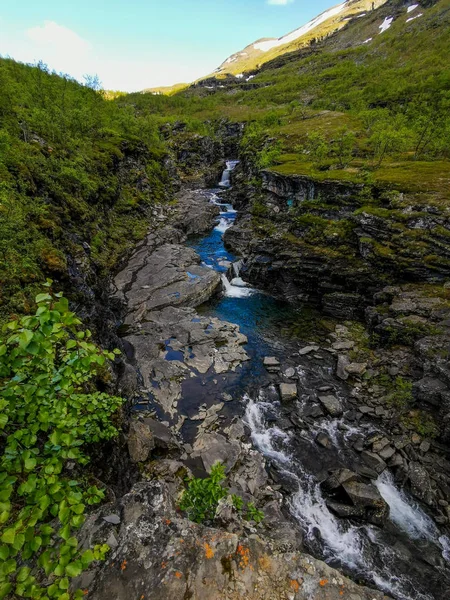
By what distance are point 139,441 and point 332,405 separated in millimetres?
11448

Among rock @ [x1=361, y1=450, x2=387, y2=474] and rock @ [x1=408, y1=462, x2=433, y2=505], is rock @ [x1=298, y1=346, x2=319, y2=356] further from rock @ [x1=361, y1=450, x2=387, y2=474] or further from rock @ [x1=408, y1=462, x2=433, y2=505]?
rock @ [x1=408, y1=462, x2=433, y2=505]

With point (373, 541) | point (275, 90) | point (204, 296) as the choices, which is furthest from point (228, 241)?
point (275, 90)

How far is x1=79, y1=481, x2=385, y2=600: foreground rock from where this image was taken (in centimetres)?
523

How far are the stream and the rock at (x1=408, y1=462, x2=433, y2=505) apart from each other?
0.49m

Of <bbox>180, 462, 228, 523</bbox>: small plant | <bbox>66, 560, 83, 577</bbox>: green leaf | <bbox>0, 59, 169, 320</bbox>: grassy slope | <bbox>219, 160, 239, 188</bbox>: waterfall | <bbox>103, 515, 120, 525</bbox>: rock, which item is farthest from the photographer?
<bbox>219, 160, 239, 188</bbox>: waterfall

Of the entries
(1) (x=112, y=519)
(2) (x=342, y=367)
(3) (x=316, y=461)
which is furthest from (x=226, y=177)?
(1) (x=112, y=519)

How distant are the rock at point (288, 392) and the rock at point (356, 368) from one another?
436 centimetres

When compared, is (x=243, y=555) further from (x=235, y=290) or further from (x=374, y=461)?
(x=235, y=290)

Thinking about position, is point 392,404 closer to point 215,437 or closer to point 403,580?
point 403,580

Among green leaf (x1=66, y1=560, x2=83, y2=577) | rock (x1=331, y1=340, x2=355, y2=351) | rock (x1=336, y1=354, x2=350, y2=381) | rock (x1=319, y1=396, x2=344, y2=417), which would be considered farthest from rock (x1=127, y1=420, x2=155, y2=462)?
rock (x1=331, y1=340, x2=355, y2=351)

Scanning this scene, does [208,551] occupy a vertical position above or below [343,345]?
above

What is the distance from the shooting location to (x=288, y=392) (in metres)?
18.9

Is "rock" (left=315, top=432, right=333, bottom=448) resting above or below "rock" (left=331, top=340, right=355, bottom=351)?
below

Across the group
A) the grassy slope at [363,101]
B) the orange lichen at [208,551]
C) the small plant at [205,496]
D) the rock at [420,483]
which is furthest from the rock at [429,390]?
the grassy slope at [363,101]
